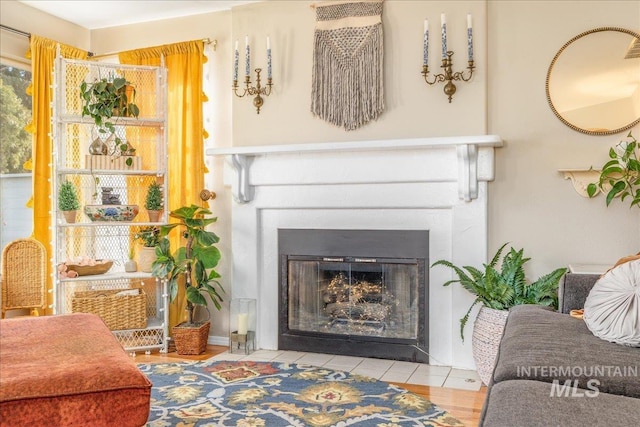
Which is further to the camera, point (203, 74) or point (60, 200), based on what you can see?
point (203, 74)

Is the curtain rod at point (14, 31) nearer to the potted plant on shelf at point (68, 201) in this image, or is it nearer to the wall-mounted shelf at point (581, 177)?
the potted plant on shelf at point (68, 201)

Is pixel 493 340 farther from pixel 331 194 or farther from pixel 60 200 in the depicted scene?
pixel 60 200

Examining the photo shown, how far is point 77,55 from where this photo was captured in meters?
4.46

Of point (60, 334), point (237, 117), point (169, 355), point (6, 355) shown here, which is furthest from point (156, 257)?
point (6, 355)

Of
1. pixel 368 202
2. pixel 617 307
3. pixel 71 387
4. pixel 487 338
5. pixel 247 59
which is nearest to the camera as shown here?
pixel 71 387

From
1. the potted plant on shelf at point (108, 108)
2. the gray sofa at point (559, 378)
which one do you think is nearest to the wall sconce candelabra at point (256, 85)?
the potted plant on shelf at point (108, 108)

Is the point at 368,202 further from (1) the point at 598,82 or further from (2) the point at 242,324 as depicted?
(1) the point at 598,82

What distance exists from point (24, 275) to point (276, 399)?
225cm

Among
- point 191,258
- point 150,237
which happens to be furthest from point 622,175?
point 150,237

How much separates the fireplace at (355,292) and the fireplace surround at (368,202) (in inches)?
2.4

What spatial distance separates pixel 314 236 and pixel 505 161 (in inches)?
52.3

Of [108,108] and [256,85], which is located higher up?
[256,85]

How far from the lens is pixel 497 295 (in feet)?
10.5

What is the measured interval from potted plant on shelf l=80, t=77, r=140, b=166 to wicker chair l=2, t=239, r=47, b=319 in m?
0.84
